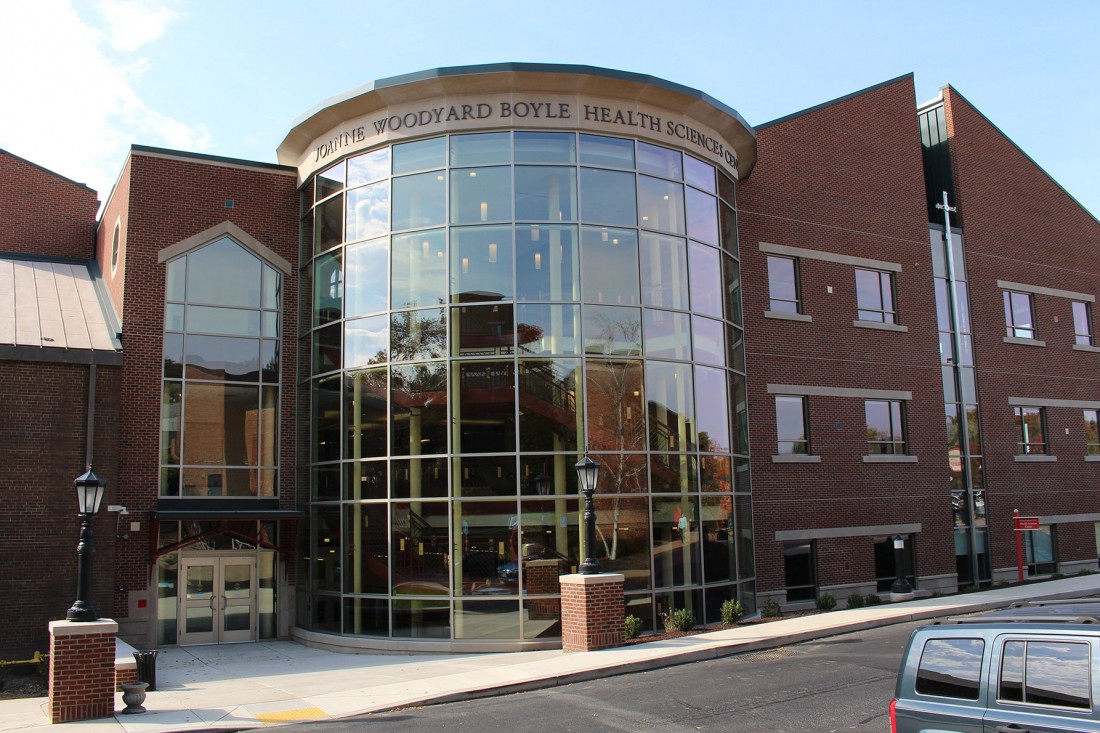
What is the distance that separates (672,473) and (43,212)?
19229 mm

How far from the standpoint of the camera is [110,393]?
20359 mm

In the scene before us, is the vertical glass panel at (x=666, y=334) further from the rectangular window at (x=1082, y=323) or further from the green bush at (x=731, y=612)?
the rectangular window at (x=1082, y=323)

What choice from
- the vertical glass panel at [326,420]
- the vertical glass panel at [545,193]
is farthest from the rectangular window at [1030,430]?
the vertical glass panel at [326,420]

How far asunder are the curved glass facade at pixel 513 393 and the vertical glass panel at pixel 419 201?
48 millimetres

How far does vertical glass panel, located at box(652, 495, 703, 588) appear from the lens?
63.3 feet

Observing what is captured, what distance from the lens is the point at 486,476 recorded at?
18.8 meters

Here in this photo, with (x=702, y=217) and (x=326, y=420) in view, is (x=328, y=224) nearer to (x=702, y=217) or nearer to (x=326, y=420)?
(x=326, y=420)

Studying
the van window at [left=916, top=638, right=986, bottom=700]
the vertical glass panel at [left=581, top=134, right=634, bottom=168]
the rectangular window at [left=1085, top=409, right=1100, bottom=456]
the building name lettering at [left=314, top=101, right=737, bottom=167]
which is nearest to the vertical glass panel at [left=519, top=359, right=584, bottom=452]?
the vertical glass panel at [left=581, top=134, right=634, bottom=168]

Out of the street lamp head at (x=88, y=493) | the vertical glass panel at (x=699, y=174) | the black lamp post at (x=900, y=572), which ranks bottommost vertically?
the black lamp post at (x=900, y=572)

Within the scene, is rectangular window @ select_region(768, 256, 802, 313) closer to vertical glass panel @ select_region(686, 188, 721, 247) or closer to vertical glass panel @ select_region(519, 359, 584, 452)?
vertical glass panel @ select_region(686, 188, 721, 247)

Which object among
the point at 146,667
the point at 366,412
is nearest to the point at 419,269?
the point at 366,412

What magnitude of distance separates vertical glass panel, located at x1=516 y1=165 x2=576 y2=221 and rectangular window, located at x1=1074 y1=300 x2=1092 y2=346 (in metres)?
21.8

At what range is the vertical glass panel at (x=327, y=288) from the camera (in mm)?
21406

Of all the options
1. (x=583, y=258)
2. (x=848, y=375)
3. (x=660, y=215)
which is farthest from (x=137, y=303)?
(x=848, y=375)
